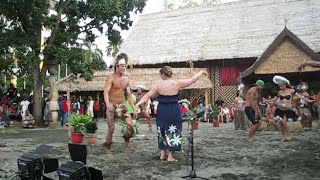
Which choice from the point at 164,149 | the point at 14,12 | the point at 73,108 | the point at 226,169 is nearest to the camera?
the point at 226,169

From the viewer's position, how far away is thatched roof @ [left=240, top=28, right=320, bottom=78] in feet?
52.2

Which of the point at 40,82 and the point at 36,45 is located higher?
the point at 36,45

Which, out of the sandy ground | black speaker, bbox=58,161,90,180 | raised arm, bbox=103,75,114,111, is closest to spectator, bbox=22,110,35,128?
the sandy ground

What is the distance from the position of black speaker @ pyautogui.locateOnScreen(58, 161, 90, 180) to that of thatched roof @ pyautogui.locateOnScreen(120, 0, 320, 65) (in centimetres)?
1897

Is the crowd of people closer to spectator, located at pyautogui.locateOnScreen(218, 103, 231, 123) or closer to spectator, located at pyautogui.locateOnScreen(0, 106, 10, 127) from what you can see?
spectator, located at pyautogui.locateOnScreen(0, 106, 10, 127)

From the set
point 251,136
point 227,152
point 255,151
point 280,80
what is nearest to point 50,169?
point 227,152

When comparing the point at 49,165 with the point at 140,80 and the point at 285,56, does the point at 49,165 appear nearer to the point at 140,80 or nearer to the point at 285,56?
the point at 285,56

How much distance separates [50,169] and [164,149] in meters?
2.39

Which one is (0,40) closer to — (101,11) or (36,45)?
(36,45)

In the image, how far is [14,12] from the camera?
49.4 ft

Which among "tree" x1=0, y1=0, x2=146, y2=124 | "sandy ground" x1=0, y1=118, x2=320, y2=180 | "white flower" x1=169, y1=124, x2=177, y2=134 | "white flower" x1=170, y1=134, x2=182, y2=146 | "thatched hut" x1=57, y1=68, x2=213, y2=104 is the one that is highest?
"tree" x1=0, y1=0, x2=146, y2=124

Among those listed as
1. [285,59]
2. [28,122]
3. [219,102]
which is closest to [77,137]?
[28,122]

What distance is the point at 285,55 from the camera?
16.2m

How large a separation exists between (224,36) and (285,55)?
8245 mm
